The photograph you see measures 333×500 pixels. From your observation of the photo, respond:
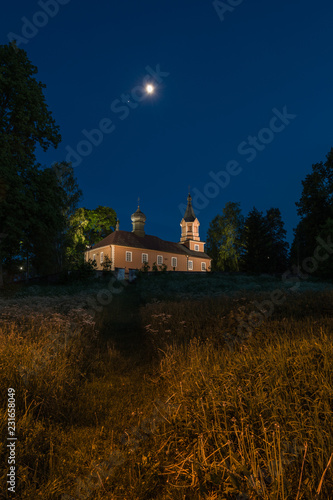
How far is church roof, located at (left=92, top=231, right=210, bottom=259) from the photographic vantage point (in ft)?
139

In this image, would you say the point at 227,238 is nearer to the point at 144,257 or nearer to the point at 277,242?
the point at 277,242

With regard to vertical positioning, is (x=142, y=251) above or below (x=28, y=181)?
below

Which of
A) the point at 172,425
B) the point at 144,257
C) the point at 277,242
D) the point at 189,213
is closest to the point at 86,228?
the point at 144,257

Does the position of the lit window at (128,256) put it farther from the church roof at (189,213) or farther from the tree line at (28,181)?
the church roof at (189,213)

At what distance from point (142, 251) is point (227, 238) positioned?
15925 millimetres

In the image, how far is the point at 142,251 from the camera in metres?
45.2

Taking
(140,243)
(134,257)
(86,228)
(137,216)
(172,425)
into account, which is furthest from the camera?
(137,216)

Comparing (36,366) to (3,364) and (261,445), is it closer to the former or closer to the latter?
(3,364)

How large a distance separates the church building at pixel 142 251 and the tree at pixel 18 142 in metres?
18.4

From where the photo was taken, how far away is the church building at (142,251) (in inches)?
1651

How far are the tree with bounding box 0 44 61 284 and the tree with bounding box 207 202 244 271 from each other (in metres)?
36.0

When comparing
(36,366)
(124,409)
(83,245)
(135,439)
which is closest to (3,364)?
(36,366)

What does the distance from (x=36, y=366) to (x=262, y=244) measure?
35022 mm

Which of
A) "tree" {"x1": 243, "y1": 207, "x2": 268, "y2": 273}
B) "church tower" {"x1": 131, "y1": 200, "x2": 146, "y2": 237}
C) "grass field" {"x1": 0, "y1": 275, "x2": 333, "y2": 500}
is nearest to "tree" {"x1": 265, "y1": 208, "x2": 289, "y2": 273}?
"tree" {"x1": 243, "y1": 207, "x2": 268, "y2": 273}
